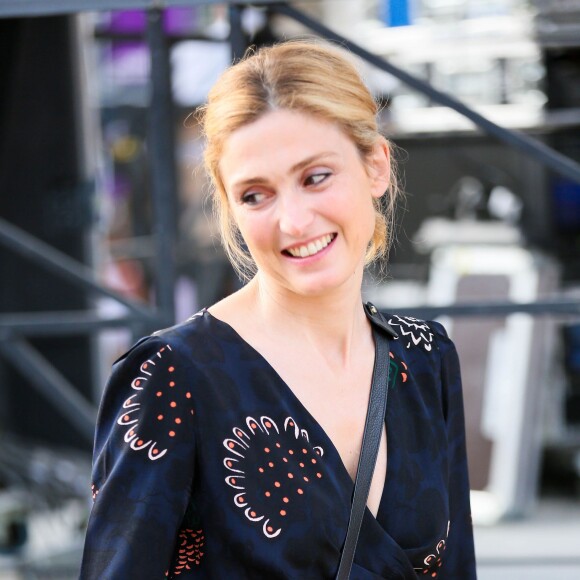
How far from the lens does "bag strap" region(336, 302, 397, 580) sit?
1.58 meters

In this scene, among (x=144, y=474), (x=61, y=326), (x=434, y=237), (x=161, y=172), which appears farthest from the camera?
(x=434, y=237)

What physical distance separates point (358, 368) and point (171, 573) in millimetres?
408

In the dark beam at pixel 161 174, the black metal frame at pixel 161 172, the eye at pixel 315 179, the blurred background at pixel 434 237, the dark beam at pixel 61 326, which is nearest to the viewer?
the eye at pixel 315 179

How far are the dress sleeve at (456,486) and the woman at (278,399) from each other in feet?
0.23

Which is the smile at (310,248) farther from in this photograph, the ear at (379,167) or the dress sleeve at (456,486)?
the dress sleeve at (456,486)

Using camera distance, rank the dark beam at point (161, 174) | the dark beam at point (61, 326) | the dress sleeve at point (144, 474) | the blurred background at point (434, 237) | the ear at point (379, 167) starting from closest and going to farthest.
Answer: the dress sleeve at point (144, 474) → the ear at point (379, 167) → the dark beam at point (161, 174) → the dark beam at point (61, 326) → the blurred background at point (434, 237)

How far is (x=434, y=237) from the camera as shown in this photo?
559 cm

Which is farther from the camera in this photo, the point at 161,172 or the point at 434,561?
the point at 161,172

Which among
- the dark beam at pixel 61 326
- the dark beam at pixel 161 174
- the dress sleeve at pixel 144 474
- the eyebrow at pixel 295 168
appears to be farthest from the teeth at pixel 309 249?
the dark beam at pixel 61 326

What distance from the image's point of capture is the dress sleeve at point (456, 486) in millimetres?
1864

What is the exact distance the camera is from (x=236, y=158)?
162 centimetres

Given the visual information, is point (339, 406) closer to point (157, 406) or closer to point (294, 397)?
point (294, 397)

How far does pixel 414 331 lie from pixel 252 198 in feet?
1.36

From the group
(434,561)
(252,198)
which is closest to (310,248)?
(252,198)
